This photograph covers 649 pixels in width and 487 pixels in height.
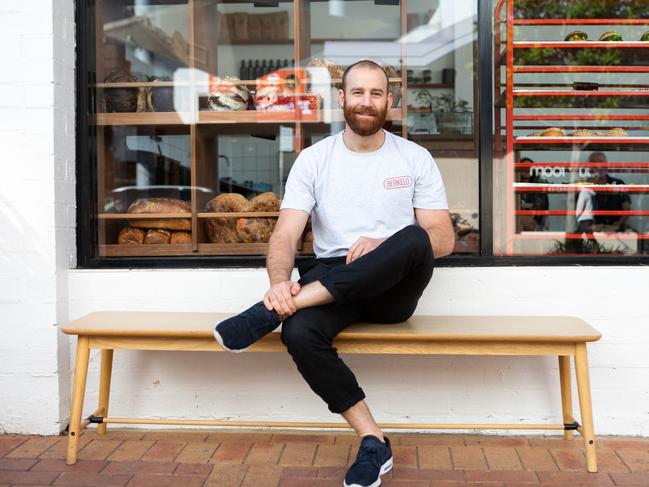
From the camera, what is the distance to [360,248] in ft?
9.62

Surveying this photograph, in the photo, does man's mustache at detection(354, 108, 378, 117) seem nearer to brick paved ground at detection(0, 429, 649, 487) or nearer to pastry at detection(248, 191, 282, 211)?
pastry at detection(248, 191, 282, 211)

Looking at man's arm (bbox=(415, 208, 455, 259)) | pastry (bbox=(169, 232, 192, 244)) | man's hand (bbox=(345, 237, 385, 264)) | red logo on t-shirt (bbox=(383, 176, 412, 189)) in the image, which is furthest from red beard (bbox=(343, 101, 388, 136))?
pastry (bbox=(169, 232, 192, 244))

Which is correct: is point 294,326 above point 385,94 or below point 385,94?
below

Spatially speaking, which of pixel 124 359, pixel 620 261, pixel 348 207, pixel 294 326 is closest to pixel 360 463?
pixel 294 326

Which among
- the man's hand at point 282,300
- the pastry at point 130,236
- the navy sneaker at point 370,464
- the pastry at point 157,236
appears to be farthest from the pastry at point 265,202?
the navy sneaker at point 370,464

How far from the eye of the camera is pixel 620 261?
354cm

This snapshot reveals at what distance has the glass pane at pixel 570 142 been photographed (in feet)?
12.1

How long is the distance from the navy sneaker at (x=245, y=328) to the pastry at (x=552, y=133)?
1711mm

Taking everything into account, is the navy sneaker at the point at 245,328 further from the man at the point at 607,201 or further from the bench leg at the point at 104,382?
the man at the point at 607,201

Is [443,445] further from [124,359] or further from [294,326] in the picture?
[124,359]

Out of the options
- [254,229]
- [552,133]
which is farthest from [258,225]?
[552,133]

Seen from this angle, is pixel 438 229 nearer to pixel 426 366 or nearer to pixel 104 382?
pixel 426 366

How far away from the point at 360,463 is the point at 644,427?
146 centimetres

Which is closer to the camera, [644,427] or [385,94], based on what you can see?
[385,94]
